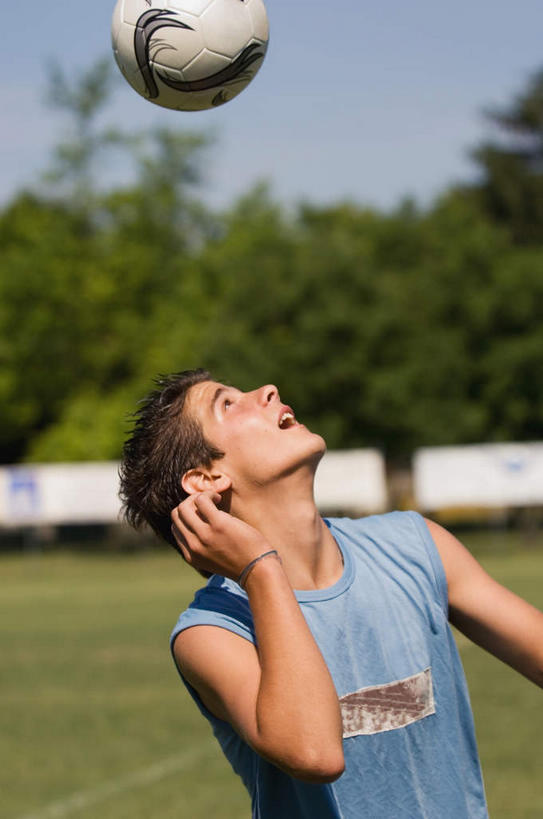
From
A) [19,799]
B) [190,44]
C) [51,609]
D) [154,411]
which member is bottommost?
[51,609]

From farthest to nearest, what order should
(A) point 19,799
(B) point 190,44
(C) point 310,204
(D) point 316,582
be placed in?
(C) point 310,204 < (A) point 19,799 < (B) point 190,44 < (D) point 316,582

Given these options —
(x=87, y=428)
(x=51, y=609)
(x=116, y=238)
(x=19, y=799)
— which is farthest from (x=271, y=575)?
(x=116, y=238)

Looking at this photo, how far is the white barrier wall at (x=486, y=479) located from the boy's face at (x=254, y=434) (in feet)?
79.4

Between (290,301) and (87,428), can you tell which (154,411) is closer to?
(290,301)

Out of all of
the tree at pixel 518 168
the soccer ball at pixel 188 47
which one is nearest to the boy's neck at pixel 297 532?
the soccer ball at pixel 188 47

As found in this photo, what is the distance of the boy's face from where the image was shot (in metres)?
2.79

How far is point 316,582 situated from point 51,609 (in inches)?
704

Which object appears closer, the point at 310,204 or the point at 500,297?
the point at 500,297

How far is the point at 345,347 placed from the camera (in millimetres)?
36281

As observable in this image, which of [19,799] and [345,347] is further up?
[345,347]

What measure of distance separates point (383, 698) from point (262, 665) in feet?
1.15

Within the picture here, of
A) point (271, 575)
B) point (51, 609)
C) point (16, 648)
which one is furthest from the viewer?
point (51, 609)

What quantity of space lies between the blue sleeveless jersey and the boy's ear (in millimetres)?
227

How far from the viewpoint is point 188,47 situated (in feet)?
13.5
